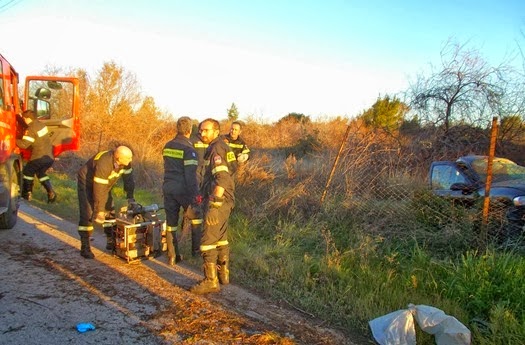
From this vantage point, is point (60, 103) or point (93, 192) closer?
point (93, 192)

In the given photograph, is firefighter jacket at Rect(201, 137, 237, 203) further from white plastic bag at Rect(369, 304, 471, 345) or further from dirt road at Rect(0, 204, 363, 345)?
white plastic bag at Rect(369, 304, 471, 345)

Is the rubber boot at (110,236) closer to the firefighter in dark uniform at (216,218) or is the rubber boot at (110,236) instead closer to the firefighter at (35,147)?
the firefighter in dark uniform at (216,218)

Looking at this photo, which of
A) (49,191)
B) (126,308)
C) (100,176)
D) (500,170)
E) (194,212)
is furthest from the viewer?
(49,191)

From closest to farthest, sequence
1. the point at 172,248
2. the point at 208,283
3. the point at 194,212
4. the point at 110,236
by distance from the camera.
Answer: the point at 208,283 < the point at 172,248 < the point at 194,212 < the point at 110,236

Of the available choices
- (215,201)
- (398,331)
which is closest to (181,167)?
(215,201)

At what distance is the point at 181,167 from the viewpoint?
5.66 meters

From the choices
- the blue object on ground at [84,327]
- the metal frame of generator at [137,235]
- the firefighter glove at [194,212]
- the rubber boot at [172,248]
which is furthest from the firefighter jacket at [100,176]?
the blue object on ground at [84,327]

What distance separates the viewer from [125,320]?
3.70 metres

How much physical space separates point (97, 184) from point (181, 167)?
1.12 meters

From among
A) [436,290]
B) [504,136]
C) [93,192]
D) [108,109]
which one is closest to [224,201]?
[93,192]

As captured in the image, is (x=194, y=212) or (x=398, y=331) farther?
(x=194, y=212)

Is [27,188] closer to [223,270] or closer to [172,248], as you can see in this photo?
[172,248]

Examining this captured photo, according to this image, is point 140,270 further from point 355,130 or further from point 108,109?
A: point 108,109

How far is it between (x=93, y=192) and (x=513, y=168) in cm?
733
